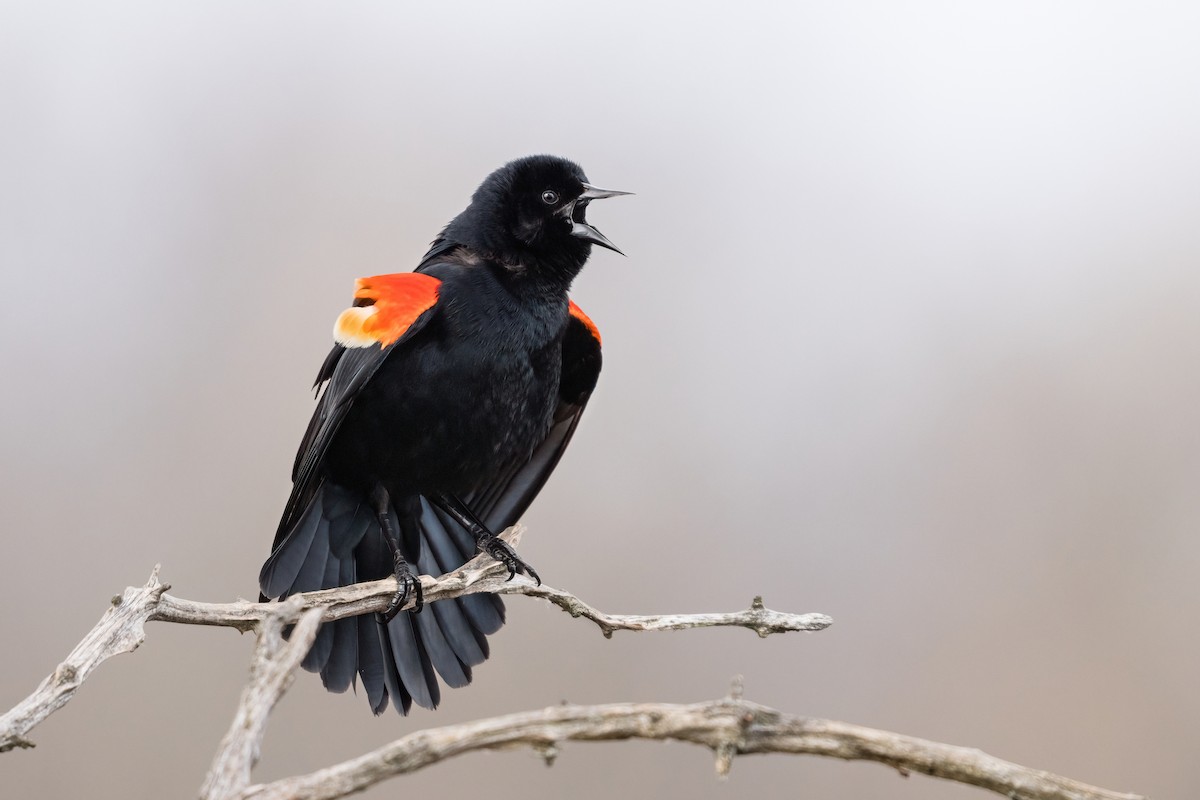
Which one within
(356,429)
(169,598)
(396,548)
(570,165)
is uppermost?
(570,165)

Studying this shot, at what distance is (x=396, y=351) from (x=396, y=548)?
1.50 ft

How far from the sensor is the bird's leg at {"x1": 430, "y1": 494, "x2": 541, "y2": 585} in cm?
253

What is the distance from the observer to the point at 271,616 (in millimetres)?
1294

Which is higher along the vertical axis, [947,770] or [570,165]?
[570,165]

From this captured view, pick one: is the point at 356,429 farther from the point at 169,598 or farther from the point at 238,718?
the point at 238,718

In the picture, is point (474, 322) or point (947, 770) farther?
point (474, 322)

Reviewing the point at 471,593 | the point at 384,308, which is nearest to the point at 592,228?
the point at 384,308

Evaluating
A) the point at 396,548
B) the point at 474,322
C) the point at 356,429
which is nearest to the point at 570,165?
the point at 474,322

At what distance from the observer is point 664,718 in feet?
3.93

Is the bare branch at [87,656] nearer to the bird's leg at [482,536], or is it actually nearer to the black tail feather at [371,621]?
the black tail feather at [371,621]

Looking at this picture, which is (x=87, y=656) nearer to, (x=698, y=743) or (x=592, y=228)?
(x=698, y=743)

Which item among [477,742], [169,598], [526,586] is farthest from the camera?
[526,586]

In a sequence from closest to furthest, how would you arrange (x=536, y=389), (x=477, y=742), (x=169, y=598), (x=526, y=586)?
(x=477, y=742) → (x=169, y=598) → (x=526, y=586) → (x=536, y=389)

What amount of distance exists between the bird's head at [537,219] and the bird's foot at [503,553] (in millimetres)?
685
